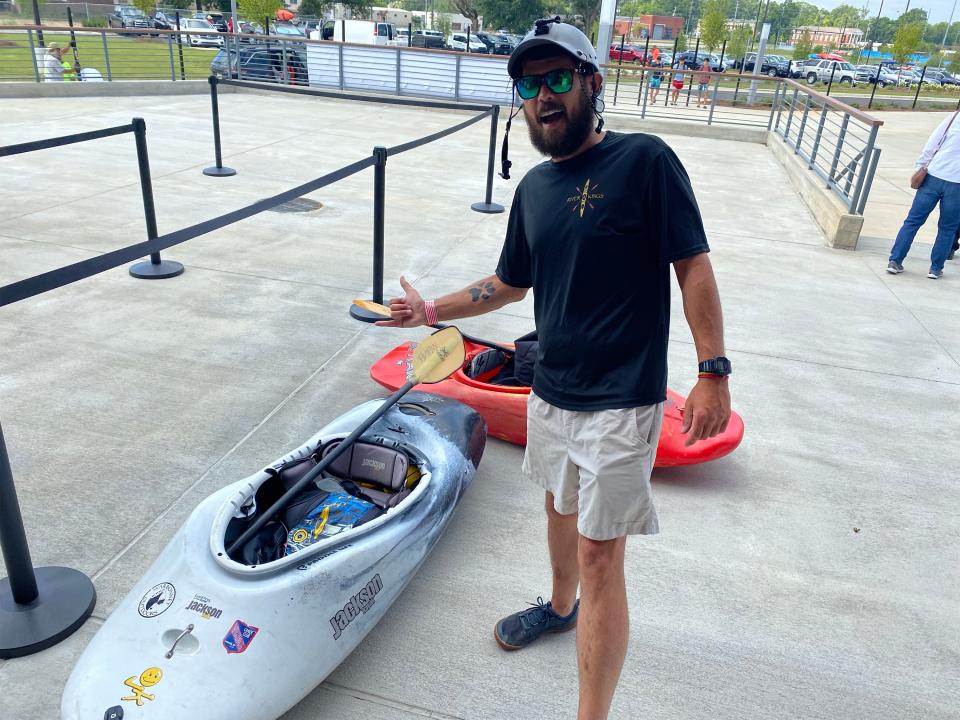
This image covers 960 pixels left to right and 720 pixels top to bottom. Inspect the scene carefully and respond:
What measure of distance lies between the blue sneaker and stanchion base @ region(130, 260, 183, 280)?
15.1ft

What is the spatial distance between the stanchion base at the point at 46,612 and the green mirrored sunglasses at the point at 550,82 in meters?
2.37

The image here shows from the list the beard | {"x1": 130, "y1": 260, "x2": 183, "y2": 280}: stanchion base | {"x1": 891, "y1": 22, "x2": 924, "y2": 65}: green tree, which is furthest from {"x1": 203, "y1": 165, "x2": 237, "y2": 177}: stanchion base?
{"x1": 891, "y1": 22, "x2": 924, "y2": 65}: green tree

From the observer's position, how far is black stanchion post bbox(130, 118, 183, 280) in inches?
224

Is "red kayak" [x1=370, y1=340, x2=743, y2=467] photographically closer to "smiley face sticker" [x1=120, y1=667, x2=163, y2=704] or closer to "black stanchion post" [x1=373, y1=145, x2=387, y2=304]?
"black stanchion post" [x1=373, y1=145, x2=387, y2=304]

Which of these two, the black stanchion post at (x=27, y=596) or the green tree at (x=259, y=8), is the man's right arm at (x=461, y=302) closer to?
the black stanchion post at (x=27, y=596)

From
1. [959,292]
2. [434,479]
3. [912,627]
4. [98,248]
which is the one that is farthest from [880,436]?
[98,248]

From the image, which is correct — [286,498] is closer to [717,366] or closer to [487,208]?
[717,366]

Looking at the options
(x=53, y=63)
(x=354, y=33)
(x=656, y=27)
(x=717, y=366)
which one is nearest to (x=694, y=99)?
(x=354, y=33)

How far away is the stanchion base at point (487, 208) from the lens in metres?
8.85

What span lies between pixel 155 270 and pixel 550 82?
495 cm

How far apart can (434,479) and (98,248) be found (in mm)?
5135

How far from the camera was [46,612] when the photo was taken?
2.64 m

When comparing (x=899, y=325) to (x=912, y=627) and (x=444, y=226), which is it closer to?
(x=912, y=627)

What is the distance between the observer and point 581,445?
218cm
